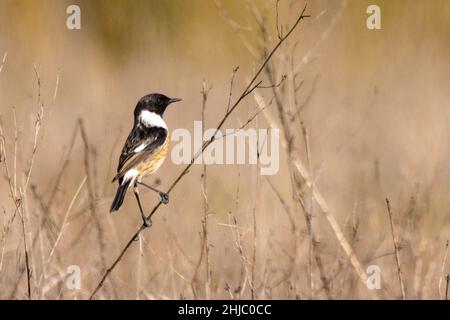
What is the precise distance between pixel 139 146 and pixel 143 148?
23mm

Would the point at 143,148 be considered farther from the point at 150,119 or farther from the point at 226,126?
the point at 226,126

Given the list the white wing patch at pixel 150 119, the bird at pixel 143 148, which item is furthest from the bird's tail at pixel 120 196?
the white wing patch at pixel 150 119

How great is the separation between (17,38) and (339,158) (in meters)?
2.86

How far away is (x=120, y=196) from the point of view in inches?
165

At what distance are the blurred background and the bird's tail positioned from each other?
0.14 meters

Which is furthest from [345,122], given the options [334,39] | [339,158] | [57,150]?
[57,150]

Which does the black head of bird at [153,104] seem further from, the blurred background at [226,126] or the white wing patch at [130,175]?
the white wing patch at [130,175]

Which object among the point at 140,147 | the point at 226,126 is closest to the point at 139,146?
the point at 140,147

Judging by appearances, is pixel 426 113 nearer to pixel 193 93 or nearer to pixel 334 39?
pixel 334 39

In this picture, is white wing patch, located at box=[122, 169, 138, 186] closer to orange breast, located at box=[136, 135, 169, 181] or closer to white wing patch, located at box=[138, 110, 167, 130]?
orange breast, located at box=[136, 135, 169, 181]

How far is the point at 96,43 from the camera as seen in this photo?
7648 mm

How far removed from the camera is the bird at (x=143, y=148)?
424cm

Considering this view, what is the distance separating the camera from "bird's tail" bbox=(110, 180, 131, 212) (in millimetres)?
4064

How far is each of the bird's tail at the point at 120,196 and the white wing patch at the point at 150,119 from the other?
1.11ft
